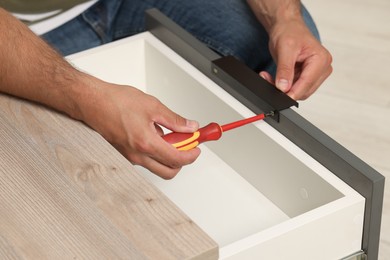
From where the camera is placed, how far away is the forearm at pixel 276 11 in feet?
4.31

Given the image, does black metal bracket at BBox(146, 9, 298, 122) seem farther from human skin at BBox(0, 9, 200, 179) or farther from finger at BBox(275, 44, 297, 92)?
human skin at BBox(0, 9, 200, 179)

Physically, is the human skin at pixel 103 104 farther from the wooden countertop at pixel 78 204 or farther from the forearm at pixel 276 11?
the forearm at pixel 276 11

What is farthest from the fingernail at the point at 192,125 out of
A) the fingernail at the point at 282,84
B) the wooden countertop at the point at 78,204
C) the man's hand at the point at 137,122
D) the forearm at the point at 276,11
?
the forearm at the point at 276,11

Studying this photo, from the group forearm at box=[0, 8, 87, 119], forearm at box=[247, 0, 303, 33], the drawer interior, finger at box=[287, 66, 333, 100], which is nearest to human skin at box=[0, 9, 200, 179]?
forearm at box=[0, 8, 87, 119]

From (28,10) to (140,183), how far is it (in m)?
0.65

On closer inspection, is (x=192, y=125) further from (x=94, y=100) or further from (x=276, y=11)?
(x=276, y=11)

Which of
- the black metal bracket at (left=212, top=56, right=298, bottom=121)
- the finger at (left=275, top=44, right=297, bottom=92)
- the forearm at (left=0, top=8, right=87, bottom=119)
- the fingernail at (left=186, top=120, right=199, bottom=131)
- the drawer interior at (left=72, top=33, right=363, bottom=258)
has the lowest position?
the drawer interior at (left=72, top=33, right=363, bottom=258)

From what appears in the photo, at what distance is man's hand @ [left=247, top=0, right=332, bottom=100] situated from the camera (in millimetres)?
1201

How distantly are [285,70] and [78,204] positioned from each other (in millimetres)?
454

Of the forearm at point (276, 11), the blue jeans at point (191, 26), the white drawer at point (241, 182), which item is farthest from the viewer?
the blue jeans at point (191, 26)

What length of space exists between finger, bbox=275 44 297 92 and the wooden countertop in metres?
0.32

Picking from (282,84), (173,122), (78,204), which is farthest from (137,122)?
(282,84)

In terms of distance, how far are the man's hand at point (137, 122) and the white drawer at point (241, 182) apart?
0.43 feet

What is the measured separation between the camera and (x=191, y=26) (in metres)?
1.48
